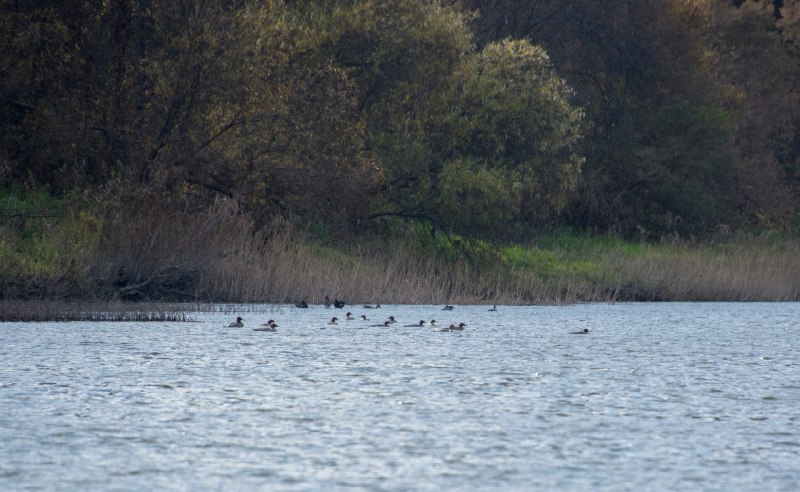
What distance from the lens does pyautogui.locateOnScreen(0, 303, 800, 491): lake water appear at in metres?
9.10

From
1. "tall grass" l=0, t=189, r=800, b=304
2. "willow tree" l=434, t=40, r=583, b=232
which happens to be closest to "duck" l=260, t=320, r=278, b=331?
"tall grass" l=0, t=189, r=800, b=304

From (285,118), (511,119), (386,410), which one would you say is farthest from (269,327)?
(511,119)

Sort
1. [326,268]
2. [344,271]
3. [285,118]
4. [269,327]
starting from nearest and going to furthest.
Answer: [269,327]
[326,268]
[344,271]
[285,118]

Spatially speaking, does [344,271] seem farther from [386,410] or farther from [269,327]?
[386,410]

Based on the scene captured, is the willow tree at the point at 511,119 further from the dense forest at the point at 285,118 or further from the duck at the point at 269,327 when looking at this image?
the duck at the point at 269,327

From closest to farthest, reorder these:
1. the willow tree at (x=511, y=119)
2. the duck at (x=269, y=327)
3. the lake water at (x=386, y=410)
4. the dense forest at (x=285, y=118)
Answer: the lake water at (x=386, y=410) → the duck at (x=269, y=327) → the dense forest at (x=285, y=118) → the willow tree at (x=511, y=119)

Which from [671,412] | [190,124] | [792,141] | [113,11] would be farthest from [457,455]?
[792,141]

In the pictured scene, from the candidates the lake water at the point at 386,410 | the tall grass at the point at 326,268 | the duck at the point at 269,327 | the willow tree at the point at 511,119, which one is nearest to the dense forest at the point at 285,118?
the willow tree at the point at 511,119

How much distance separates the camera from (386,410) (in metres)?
12.0

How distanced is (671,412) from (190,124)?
1991 cm

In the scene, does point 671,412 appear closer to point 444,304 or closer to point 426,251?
point 444,304

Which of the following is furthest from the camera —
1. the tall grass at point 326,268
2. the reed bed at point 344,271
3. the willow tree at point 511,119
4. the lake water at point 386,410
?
the willow tree at point 511,119

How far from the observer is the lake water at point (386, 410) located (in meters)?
9.10

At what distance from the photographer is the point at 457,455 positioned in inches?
386
